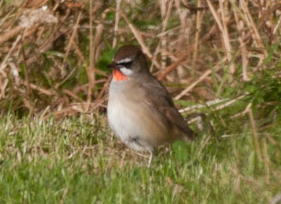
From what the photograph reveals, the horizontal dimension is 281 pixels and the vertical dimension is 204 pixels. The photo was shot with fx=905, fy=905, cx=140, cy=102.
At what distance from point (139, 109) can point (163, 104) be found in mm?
273

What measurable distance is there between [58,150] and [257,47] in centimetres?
212

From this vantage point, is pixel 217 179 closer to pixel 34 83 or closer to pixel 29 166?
pixel 29 166

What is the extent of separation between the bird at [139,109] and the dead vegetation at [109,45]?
34.2 inches

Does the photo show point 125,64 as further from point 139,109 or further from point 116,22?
point 116,22

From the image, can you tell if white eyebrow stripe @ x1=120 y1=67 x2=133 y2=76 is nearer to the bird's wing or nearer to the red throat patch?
the red throat patch

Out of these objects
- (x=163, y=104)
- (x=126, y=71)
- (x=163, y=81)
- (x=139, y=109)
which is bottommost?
→ (x=163, y=81)

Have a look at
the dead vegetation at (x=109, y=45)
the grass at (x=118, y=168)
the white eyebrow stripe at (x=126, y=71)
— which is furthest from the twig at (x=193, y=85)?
the white eyebrow stripe at (x=126, y=71)

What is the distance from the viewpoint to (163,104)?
6754 mm

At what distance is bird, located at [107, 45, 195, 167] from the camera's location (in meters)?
6.49

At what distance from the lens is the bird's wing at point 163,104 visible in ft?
21.9

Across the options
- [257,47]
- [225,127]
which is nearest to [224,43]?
[257,47]

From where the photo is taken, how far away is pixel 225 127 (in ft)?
22.9

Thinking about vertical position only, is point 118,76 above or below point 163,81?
above

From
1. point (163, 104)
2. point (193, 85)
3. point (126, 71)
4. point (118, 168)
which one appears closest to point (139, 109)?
point (163, 104)
